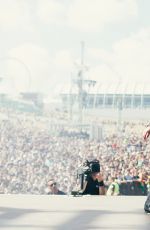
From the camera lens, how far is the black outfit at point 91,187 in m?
6.56

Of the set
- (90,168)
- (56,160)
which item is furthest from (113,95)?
(90,168)

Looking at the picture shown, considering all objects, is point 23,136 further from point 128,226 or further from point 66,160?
point 128,226

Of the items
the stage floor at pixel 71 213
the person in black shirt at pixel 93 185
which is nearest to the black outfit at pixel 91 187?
the person in black shirt at pixel 93 185

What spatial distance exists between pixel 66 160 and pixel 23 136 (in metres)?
10.0

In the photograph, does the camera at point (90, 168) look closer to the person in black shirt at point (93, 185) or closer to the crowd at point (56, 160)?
the person in black shirt at point (93, 185)

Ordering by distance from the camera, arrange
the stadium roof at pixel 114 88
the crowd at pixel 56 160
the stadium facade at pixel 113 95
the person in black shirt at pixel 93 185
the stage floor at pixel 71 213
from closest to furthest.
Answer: the stage floor at pixel 71 213, the person in black shirt at pixel 93 185, the crowd at pixel 56 160, the stadium facade at pixel 113 95, the stadium roof at pixel 114 88

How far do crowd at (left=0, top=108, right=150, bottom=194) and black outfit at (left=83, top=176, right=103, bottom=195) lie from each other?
381cm

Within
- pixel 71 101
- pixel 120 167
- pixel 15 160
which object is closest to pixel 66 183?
pixel 120 167

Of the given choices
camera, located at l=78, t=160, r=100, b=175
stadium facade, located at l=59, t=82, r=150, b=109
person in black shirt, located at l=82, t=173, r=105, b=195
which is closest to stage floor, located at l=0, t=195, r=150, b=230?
person in black shirt, located at l=82, t=173, r=105, b=195

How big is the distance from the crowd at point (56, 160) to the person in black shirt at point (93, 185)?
148 inches

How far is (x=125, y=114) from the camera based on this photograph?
60469 millimetres

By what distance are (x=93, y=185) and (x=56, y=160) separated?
17.3 metres

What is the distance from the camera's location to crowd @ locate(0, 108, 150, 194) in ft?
55.4

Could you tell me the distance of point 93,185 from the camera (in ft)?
21.8
